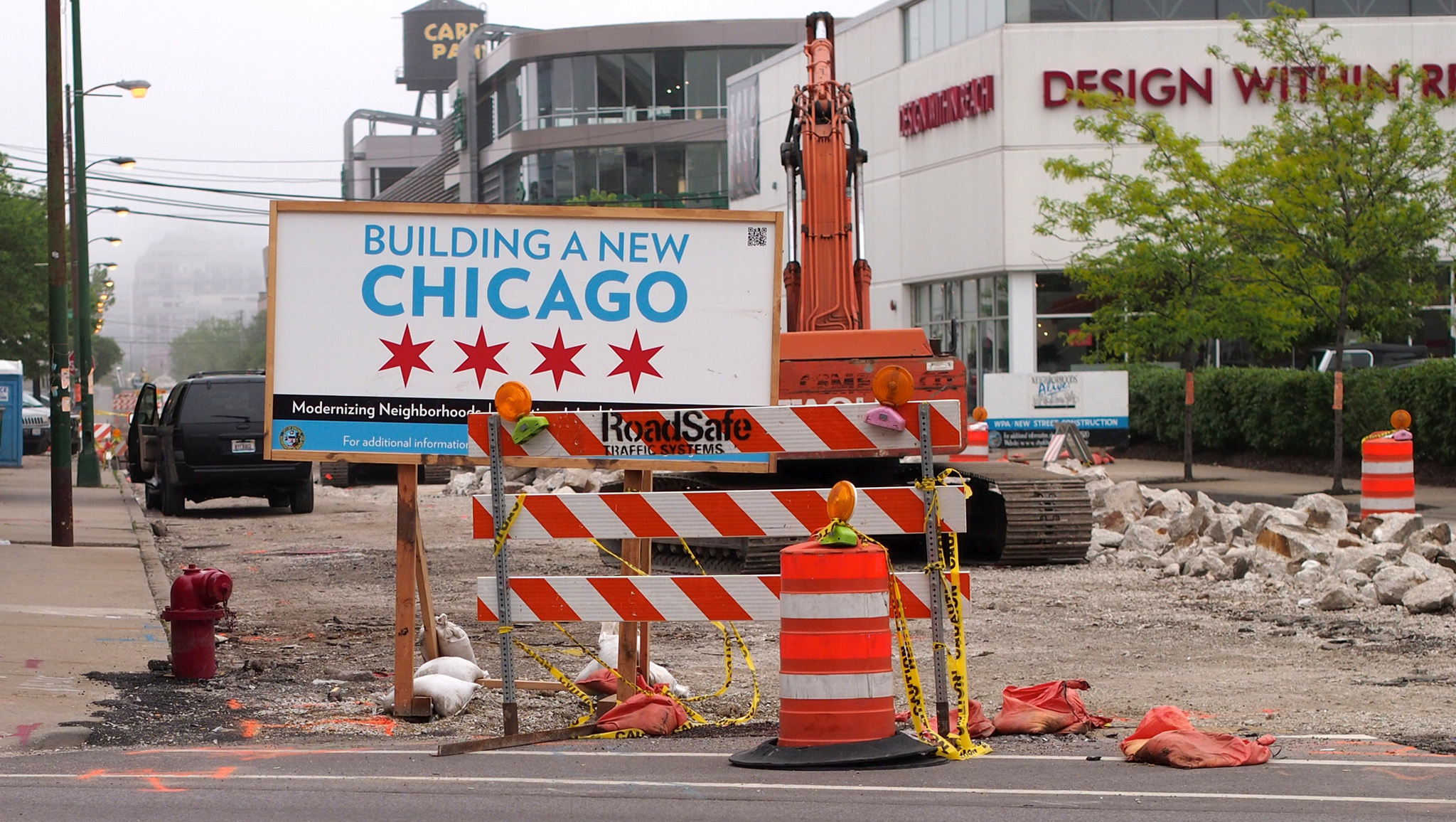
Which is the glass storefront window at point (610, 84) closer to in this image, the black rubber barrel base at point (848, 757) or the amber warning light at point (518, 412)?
the amber warning light at point (518, 412)

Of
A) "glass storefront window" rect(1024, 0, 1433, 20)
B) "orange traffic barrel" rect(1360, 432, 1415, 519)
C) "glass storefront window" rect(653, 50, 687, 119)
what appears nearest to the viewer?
"orange traffic barrel" rect(1360, 432, 1415, 519)

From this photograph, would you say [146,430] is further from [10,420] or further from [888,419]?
[888,419]

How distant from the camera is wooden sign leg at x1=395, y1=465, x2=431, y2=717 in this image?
25.8ft

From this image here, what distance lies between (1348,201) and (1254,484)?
16.2ft

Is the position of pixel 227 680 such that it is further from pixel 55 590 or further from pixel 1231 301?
pixel 1231 301

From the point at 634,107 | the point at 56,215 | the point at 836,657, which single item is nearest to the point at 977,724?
the point at 836,657

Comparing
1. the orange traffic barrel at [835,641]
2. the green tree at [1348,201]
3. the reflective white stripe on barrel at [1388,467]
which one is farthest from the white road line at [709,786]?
the green tree at [1348,201]

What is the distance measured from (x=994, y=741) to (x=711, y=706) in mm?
1860

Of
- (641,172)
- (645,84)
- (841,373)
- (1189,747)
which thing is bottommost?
(1189,747)

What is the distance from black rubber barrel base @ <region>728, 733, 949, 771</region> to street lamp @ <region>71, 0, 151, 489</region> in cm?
2549

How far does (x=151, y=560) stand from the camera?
15898 millimetres

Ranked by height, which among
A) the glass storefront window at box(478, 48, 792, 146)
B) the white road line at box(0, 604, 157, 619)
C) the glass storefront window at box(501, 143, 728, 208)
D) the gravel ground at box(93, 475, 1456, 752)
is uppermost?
the glass storefront window at box(478, 48, 792, 146)

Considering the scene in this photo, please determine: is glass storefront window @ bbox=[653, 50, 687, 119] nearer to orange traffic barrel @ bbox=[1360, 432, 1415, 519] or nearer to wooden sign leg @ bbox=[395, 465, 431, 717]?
orange traffic barrel @ bbox=[1360, 432, 1415, 519]

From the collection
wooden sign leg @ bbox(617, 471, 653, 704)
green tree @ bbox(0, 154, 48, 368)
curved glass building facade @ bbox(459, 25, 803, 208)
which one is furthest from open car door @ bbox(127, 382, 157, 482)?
curved glass building facade @ bbox(459, 25, 803, 208)
